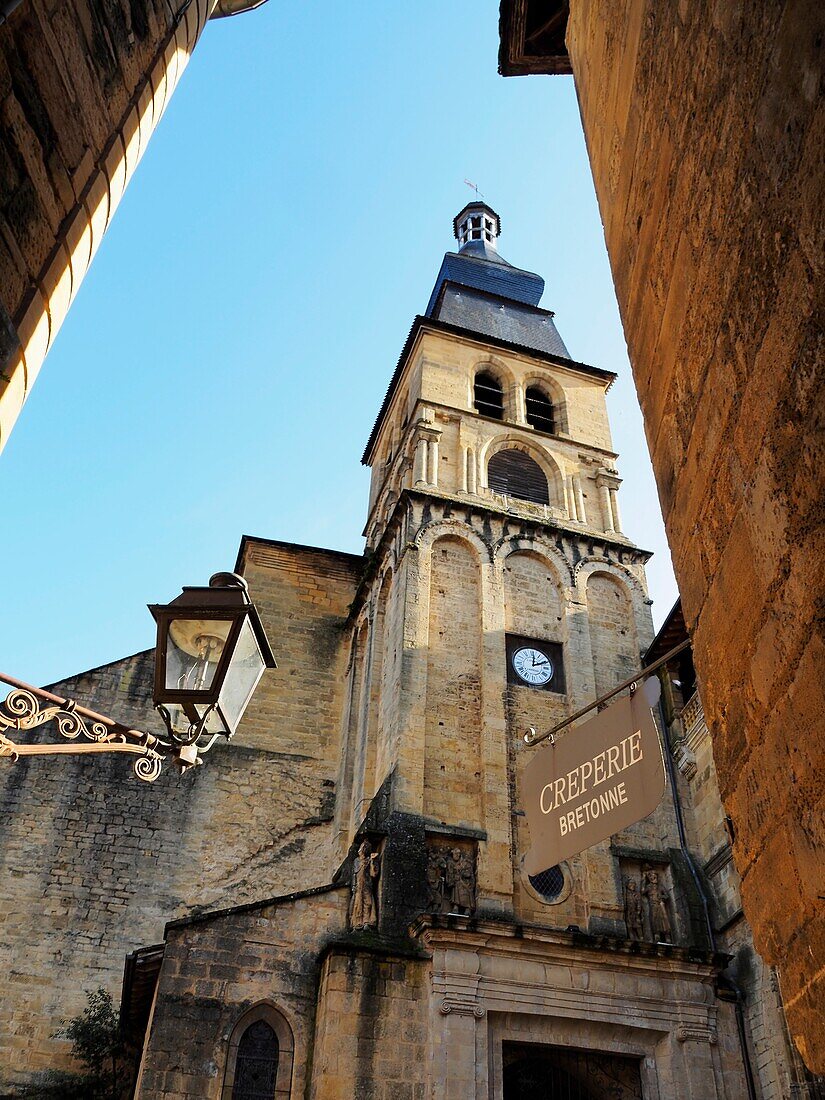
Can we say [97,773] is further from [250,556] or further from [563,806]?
[563,806]

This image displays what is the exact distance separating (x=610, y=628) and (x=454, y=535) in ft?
10.0

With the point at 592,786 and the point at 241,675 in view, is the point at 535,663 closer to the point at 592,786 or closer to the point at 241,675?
the point at 592,786

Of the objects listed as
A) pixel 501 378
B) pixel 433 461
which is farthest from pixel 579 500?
pixel 501 378

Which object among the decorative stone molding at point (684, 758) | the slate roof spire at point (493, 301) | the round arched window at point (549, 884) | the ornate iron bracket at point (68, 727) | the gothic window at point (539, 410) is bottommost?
the ornate iron bracket at point (68, 727)

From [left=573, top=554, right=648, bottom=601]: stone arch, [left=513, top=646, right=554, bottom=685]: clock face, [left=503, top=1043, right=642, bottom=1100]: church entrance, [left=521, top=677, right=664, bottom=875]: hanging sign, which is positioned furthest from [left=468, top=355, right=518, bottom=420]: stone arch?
[left=521, top=677, right=664, bottom=875]: hanging sign

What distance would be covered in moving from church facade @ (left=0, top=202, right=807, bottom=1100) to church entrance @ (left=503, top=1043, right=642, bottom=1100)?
29 millimetres

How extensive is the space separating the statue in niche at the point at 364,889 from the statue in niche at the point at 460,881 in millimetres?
960

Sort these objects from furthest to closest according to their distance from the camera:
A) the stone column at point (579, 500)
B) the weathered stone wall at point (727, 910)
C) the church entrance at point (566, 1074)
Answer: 1. the stone column at point (579, 500)
2. the church entrance at point (566, 1074)
3. the weathered stone wall at point (727, 910)

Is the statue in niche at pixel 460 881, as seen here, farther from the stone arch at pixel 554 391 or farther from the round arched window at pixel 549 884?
the stone arch at pixel 554 391

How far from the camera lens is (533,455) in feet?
62.2

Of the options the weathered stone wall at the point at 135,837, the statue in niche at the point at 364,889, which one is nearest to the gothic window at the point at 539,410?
the weathered stone wall at the point at 135,837

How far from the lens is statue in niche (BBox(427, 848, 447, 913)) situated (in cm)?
1145

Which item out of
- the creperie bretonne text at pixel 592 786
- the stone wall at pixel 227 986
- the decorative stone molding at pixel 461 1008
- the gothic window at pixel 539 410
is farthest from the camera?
the gothic window at pixel 539 410

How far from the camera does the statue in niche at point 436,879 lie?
1145 centimetres
